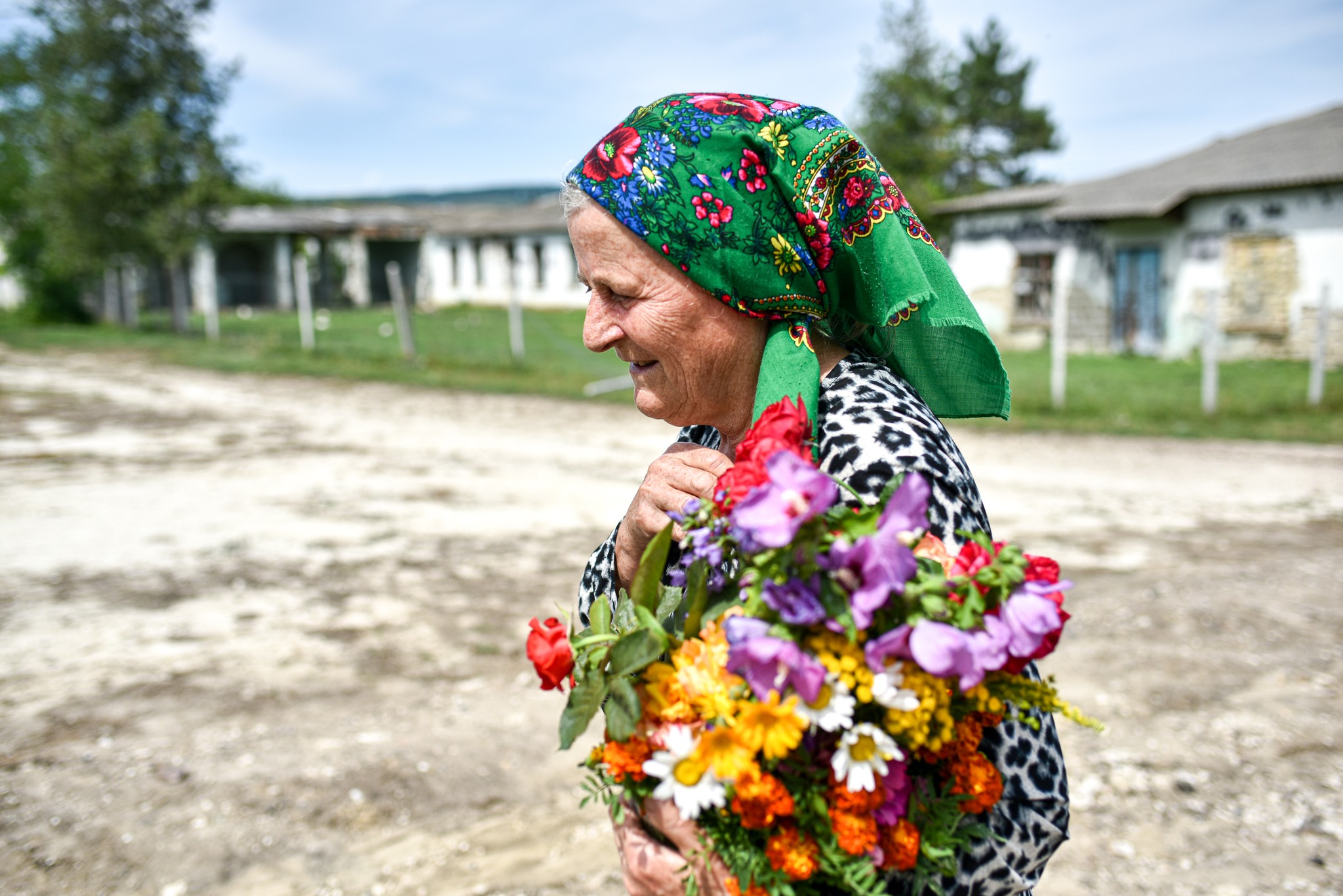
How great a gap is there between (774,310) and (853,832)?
0.75 m

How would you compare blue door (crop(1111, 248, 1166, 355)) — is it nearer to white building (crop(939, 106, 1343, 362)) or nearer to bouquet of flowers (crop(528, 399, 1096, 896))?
white building (crop(939, 106, 1343, 362))

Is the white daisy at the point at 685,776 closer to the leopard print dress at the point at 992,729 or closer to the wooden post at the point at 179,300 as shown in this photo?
the leopard print dress at the point at 992,729

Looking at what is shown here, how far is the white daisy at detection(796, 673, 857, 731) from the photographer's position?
1058 millimetres

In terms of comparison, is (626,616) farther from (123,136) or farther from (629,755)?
(123,136)

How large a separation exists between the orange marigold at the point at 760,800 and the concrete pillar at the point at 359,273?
41326 mm

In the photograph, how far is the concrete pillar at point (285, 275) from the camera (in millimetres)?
37312

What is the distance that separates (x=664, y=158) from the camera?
4.65ft

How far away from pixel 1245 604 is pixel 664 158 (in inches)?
197

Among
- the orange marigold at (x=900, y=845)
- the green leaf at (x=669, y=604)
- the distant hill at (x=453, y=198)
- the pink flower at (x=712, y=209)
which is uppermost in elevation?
the distant hill at (x=453, y=198)

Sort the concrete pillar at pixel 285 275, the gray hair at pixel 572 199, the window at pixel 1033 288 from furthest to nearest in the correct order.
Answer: the concrete pillar at pixel 285 275
the window at pixel 1033 288
the gray hair at pixel 572 199

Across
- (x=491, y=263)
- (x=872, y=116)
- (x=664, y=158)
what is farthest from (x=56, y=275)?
(x=664, y=158)

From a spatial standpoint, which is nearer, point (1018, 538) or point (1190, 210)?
point (1018, 538)

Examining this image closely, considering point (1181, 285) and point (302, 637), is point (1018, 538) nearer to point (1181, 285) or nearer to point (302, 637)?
point (302, 637)

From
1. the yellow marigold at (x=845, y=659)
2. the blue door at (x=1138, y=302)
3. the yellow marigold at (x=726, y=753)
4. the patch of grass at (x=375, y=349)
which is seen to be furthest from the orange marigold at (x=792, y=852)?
the blue door at (x=1138, y=302)
